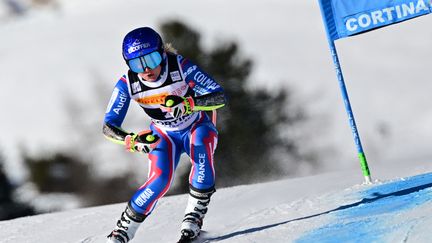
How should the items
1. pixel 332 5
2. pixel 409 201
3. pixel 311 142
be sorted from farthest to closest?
pixel 311 142, pixel 332 5, pixel 409 201

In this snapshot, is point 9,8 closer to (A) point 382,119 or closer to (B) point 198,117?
(A) point 382,119

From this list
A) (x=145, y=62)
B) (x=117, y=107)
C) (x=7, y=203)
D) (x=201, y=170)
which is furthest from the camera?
(x=7, y=203)

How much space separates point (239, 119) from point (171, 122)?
84.8 ft

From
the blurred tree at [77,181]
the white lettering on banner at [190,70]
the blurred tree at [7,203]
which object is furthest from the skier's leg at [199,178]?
the blurred tree at [77,181]

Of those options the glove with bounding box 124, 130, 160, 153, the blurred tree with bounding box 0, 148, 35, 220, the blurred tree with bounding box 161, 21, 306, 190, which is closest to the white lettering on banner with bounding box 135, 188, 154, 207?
the glove with bounding box 124, 130, 160, 153

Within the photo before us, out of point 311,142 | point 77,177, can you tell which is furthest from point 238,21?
point 77,177

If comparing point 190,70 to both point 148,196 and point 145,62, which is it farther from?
point 148,196

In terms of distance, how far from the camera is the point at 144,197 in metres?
6.38

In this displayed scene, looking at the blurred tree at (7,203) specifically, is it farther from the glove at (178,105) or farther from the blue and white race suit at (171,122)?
the glove at (178,105)

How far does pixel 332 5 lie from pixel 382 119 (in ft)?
170

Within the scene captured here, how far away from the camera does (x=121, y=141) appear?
21.0ft

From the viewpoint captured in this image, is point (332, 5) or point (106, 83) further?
point (106, 83)

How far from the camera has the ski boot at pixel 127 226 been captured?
6.39 metres

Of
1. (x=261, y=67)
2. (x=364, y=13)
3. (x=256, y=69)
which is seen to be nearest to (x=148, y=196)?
(x=364, y=13)
